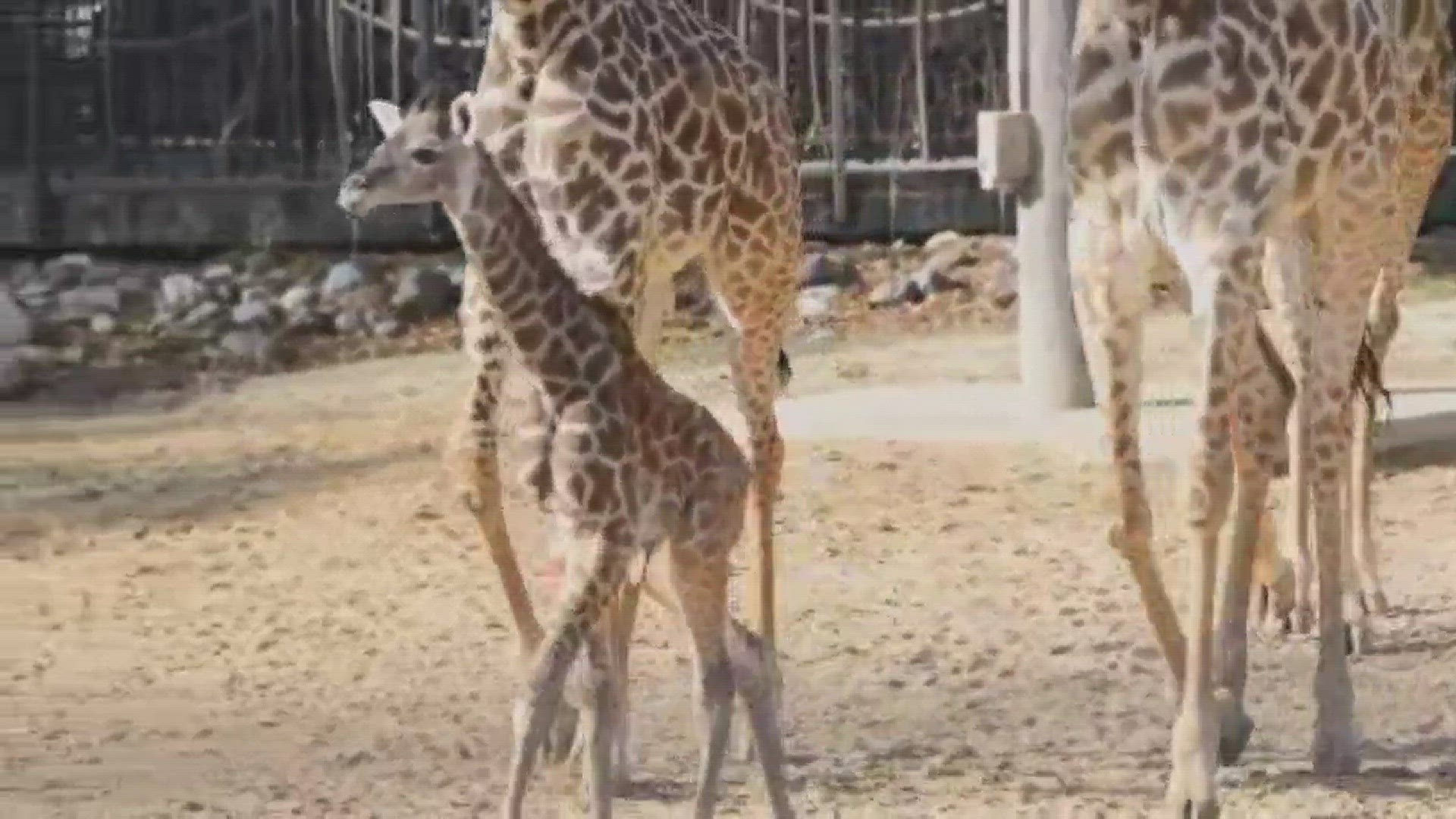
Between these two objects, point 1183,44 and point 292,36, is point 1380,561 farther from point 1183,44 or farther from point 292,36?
point 292,36

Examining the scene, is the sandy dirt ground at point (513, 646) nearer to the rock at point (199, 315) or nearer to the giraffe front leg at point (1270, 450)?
the giraffe front leg at point (1270, 450)

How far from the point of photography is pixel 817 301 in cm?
1588

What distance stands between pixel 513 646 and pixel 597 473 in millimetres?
2759

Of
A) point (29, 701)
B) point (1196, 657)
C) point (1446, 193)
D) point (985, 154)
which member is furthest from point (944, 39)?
point (1196, 657)

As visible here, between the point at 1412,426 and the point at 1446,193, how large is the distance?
6.08 meters

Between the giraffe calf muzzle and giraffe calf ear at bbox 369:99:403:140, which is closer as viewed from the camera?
the giraffe calf muzzle

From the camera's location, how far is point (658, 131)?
718cm

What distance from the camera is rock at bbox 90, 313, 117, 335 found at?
15961mm

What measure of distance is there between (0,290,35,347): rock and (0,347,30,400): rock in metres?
0.44

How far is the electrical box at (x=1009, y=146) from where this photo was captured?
11.6m

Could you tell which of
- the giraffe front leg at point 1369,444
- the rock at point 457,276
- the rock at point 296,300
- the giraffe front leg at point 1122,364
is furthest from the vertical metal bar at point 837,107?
the giraffe front leg at point 1122,364

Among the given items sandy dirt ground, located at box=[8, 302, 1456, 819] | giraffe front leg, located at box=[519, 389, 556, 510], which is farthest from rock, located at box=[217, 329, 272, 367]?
giraffe front leg, located at box=[519, 389, 556, 510]

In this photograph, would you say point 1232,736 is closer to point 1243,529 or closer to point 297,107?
point 1243,529

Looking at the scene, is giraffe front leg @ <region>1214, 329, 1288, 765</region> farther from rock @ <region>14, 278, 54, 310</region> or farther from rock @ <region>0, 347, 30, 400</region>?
rock @ <region>14, 278, 54, 310</region>
